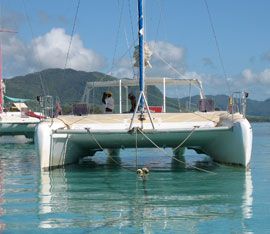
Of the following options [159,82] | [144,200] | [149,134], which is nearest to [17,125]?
[159,82]

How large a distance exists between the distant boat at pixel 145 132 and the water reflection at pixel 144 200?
58 cm

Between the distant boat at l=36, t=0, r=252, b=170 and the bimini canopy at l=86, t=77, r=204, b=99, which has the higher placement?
the bimini canopy at l=86, t=77, r=204, b=99

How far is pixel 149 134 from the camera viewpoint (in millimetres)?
13562

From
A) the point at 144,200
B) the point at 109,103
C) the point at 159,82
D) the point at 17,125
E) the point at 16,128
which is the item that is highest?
the point at 159,82

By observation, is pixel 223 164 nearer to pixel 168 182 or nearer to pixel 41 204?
pixel 168 182

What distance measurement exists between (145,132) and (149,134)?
22 cm

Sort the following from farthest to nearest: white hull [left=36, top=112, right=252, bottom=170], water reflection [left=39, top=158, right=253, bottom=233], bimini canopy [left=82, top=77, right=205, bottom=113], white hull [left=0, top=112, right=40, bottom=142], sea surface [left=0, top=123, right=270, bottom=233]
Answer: white hull [left=0, top=112, right=40, bottom=142]
bimini canopy [left=82, top=77, right=205, bottom=113]
white hull [left=36, top=112, right=252, bottom=170]
water reflection [left=39, top=158, right=253, bottom=233]
sea surface [left=0, top=123, right=270, bottom=233]

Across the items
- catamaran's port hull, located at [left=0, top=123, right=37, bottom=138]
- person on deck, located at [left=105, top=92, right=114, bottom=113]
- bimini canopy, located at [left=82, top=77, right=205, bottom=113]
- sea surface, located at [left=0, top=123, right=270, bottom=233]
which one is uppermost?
bimini canopy, located at [left=82, top=77, right=205, bottom=113]

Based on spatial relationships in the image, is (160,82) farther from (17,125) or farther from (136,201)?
(17,125)

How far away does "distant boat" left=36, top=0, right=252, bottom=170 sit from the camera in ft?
44.0

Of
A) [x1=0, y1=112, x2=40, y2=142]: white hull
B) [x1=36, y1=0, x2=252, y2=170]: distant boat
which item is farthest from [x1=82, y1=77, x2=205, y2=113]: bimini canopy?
[x1=0, y1=112, x2=40, y2=142]: white hull

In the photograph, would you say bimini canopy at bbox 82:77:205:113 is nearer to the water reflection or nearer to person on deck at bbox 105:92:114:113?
person on deck at bbox 105:92:114:113

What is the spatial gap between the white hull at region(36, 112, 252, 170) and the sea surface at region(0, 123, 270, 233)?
0.48 m

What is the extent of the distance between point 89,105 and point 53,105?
174cm
